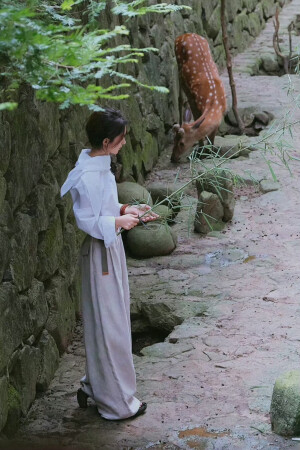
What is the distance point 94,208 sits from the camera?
4500mm

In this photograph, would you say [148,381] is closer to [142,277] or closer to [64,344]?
[64,344]

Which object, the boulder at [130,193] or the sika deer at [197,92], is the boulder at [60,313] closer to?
the boulder at [130,193]

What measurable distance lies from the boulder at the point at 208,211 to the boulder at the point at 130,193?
435 millimetres

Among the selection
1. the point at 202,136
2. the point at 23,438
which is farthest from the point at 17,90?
the point at 202,136

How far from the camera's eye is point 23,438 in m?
4.62

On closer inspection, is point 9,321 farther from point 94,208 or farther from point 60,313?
point 60,313

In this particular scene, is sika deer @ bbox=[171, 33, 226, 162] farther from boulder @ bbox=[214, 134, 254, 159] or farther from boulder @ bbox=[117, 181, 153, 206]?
boulder @ bbox=[117, 181, 153, 206]

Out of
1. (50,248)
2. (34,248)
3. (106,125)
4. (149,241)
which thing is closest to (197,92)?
(149,241)

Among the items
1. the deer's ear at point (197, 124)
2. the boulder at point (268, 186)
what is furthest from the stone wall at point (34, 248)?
the boulder at point (268, 186)

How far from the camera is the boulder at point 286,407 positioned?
14.6 ft

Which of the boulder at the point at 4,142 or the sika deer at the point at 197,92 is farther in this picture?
the sika deer at the point at 197,92

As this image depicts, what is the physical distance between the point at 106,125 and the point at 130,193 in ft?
9.68

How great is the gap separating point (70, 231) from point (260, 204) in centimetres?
267

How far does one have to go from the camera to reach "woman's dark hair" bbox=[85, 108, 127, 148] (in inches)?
176
